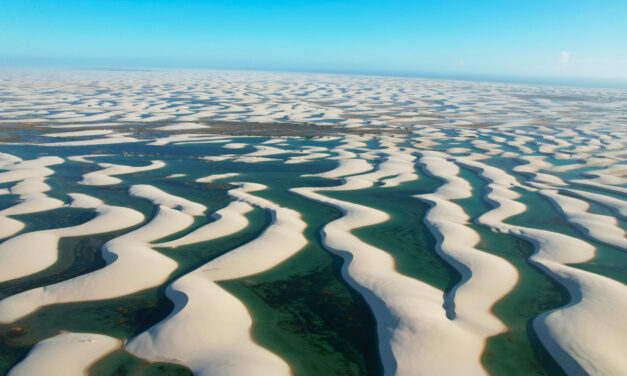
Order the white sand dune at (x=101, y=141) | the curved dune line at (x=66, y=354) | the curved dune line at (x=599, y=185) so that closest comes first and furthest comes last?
1. the curved dune line at (x=66, y=354)
2. the curved dune line at (x=599, y=185)
3. the white sand dune at (x=101, y=141)

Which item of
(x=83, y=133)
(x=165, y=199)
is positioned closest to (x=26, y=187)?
(x=165, y=199)

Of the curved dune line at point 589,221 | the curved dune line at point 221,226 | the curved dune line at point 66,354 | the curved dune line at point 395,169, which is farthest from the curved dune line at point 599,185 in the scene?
the curved dune line at point 66,354

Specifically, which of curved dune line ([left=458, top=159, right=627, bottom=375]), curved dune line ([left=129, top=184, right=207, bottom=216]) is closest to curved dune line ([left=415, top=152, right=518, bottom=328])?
curved dune line ([left=458, top=159, right=627, bottom=375])

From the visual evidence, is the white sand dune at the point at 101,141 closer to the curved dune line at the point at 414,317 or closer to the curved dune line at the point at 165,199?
the curved dune line at the point at 165,199

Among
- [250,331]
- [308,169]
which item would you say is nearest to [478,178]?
[308,169]

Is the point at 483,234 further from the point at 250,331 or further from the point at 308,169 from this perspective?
the point at 308,169
